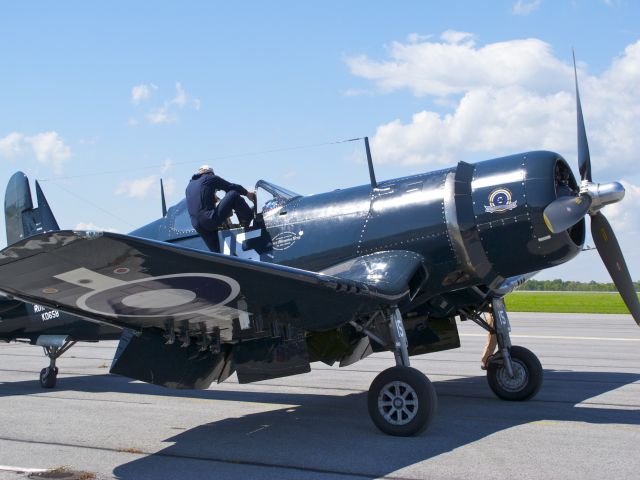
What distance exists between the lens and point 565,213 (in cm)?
698

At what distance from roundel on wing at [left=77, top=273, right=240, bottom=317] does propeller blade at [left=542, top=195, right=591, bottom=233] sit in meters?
2.97

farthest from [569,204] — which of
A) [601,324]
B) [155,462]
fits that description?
[601,324]

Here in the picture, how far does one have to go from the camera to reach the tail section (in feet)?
38.5

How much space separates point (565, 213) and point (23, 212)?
8.52 metres

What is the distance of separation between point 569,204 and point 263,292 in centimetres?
295

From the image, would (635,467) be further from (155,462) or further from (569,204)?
(155,462)

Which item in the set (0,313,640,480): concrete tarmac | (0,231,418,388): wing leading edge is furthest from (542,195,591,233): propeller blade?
(0,313,640,480): concrete tarmac

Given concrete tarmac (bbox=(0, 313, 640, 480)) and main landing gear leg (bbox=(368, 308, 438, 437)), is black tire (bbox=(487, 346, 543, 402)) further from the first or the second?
main landing gear leg (bbox=(368, 308, 438, 437))

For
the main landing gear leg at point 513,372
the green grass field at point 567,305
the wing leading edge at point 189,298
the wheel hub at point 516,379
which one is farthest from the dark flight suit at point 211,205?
the green grass field at point 567,305

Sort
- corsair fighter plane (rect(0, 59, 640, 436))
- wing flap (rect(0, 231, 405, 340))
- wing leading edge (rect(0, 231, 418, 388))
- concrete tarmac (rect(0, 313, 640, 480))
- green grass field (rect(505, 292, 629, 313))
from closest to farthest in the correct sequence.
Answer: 1. wing flap (rect(0, 231, 405, 340))
2. wing leading edge (rect(0, 231, 418, 388))
3. concrete tarmac (rect(0, 313, 640, 480))
4. corsair fighter plane (rect(0, 59, 640, 436))
5. green grass field (rect(505, 292, 629, 313))

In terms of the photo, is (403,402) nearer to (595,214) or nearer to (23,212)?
(595,214)

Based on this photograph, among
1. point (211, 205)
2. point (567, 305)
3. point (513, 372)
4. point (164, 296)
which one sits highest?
point (211, 205)

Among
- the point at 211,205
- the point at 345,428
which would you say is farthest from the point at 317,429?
the point at 211,205

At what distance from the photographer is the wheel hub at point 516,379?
342 inches
